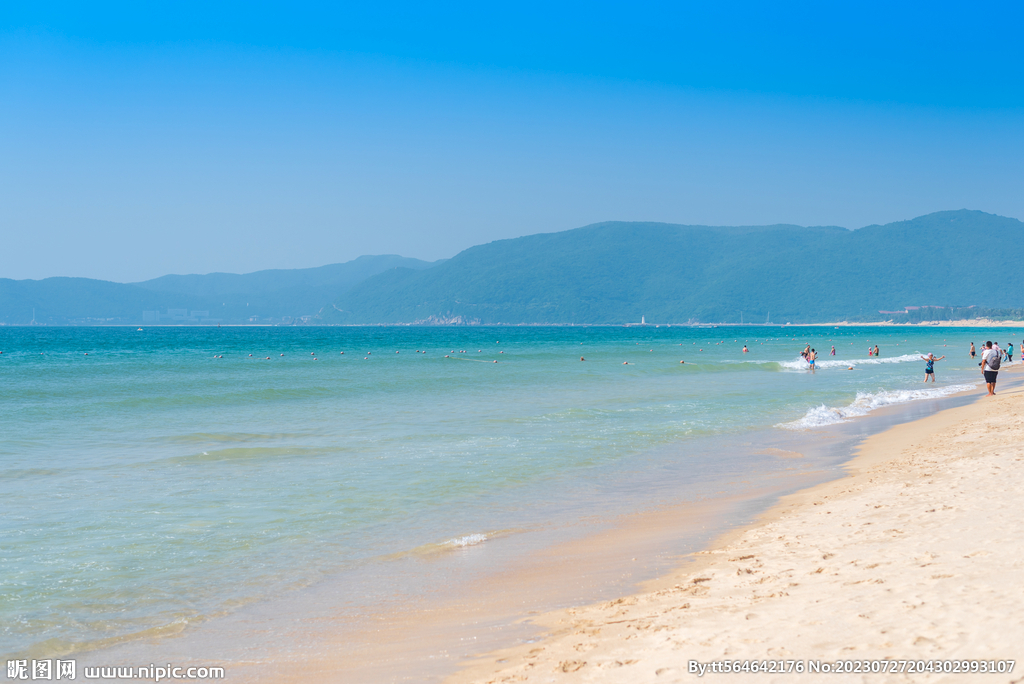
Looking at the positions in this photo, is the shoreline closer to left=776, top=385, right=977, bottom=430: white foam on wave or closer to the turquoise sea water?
the turquoise sea water

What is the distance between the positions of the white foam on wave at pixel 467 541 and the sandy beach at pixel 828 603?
2.42 meters

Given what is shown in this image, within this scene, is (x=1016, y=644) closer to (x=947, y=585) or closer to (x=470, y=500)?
(x=947, y=585)

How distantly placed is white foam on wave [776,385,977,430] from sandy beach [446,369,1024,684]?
31.0 ft

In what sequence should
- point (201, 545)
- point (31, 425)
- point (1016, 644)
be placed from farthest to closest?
point (31, 425)
point (201, 545)
point (1016, 644)

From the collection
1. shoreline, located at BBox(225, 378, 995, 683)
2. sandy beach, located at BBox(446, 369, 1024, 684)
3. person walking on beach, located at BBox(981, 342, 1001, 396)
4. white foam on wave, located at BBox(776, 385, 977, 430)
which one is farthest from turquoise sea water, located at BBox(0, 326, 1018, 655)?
sandy beach, located at BBox(446, 369, 1024, 684)

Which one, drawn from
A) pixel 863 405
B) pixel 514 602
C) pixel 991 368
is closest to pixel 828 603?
pixel 514 602

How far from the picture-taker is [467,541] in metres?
8.18

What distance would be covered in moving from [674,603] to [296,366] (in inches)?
1617

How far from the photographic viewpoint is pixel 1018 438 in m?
12.4

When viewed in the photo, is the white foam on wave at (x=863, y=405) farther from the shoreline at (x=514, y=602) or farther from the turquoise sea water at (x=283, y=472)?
the shoreline at (x=514, y=602)

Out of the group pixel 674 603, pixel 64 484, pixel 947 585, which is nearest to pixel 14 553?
pixel 64 484

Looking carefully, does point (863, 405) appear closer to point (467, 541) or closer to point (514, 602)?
point (467, 541)

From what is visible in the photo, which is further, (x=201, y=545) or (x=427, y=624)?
(x=201, y=545)

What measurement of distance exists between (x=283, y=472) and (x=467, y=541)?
17.6 ft
